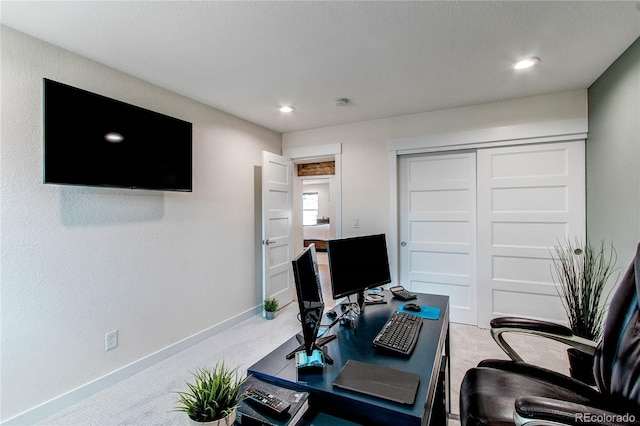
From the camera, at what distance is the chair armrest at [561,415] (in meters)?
0.86

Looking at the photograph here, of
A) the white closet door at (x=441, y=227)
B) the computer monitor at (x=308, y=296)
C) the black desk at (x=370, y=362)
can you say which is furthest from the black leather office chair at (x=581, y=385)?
the white closet door at (x=441, y=227)

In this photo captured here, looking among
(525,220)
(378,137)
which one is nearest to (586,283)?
(525,220)

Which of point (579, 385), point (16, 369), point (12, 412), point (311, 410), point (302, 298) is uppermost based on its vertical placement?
point (302, 298)

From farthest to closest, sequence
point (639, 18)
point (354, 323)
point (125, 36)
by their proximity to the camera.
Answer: point (125, 36), point (639, 18), point (354, 323)

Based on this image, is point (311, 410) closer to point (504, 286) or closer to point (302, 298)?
point (302, 298)

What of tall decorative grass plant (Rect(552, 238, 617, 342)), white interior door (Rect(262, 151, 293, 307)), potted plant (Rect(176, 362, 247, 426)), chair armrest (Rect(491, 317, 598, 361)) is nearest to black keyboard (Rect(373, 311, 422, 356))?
chair armrest (Rect(491, 317, 598, 361))

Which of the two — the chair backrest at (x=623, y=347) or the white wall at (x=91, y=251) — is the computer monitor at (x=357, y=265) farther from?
the white wall at (x=91, y=251)

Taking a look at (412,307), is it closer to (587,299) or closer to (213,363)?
(587,299)

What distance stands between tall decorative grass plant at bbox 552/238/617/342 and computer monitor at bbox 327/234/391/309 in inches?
61.1

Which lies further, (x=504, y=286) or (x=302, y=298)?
(x=504, y=286)

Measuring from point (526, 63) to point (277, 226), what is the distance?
299 cm

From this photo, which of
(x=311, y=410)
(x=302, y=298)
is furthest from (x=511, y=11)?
(x=311, y=410)

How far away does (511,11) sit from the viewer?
1.65 m

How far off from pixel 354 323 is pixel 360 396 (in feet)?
2.07
